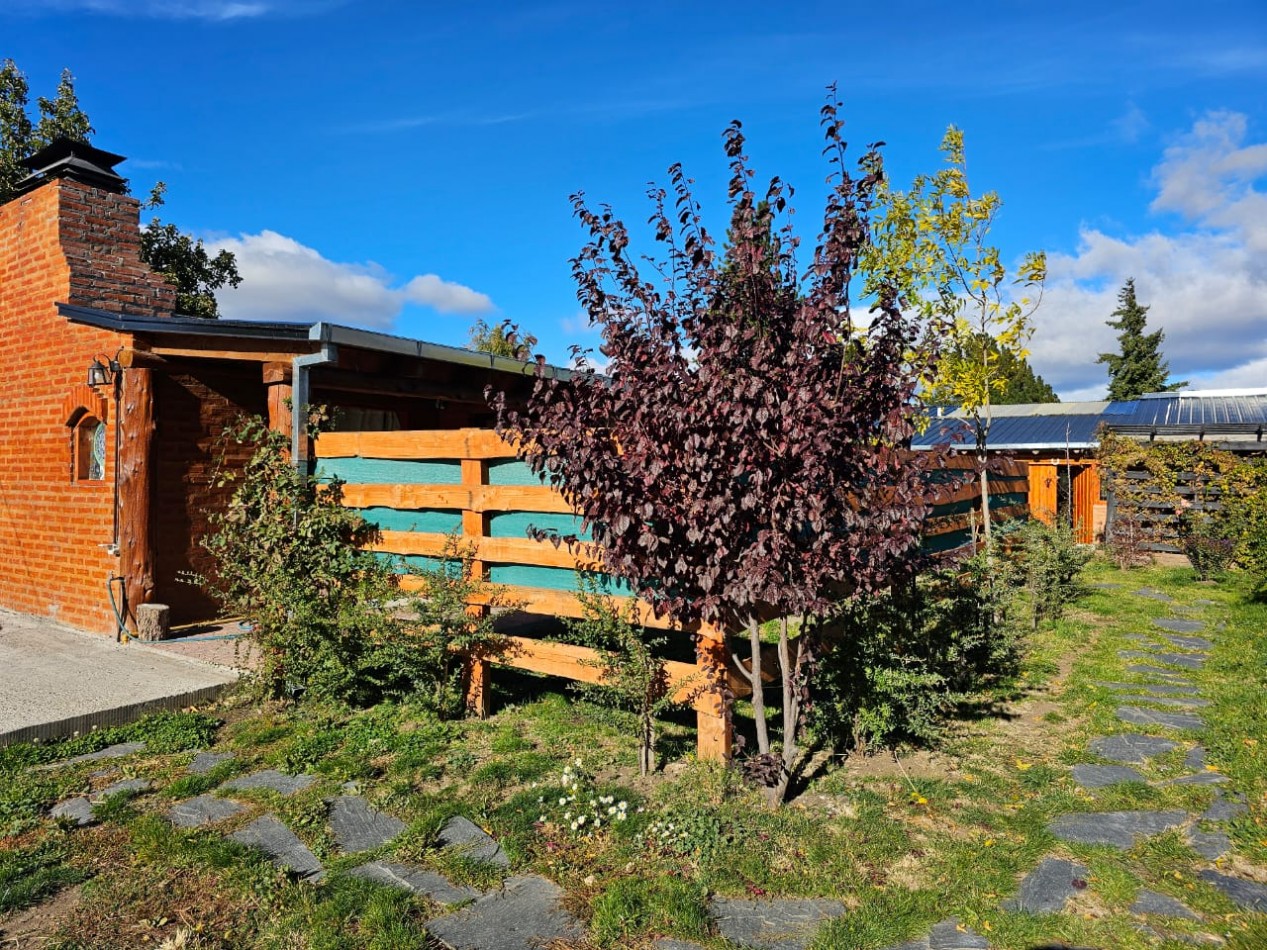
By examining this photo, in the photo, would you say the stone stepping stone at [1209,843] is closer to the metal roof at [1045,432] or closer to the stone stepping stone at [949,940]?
the stone stepping stone at [949,940]

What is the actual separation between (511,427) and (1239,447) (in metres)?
14.4

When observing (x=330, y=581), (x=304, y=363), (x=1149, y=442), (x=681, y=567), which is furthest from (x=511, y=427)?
(x=1149, y=442)

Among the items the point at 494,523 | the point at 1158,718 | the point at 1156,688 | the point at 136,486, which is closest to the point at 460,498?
the point at 494,523

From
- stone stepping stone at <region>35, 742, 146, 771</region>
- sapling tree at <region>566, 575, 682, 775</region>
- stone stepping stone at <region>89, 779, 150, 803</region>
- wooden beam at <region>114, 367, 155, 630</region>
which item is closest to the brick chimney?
wooden beam at <region>114, 367, 155, 630</region>

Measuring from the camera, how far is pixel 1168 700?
18.0ft

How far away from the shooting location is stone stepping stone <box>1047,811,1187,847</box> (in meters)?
3.52

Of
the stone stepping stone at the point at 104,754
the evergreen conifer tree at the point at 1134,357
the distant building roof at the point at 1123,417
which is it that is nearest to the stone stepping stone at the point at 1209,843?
the stone stepping stone at the point at 104,754

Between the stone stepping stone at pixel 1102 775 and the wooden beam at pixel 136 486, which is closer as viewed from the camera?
the stone stepping stone at pixel 1102 775

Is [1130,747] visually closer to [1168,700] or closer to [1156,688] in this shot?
[1168,700]

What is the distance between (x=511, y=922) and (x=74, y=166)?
984 centimetres

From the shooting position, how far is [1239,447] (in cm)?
1324

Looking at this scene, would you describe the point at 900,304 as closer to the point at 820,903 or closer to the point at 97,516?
the point at 820,903

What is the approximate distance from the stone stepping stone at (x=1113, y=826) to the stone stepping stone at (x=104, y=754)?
525cm

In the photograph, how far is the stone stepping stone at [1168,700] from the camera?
5.36 metres
